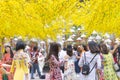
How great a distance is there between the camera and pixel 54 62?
489 inches

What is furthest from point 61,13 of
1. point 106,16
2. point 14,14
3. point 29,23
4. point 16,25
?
point 106,16

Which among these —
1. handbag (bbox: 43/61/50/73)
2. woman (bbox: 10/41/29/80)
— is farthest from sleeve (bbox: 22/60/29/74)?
handbag (bbox: 43/61/50/73)

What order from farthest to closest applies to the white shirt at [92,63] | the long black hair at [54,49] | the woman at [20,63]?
the white shirt at [92,63]
the woman at [20,63]
the long black hair at [54,49]

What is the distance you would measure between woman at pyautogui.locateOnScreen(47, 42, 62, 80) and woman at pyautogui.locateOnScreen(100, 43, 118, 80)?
4.11ft

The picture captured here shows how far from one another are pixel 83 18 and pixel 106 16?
17.1 metres

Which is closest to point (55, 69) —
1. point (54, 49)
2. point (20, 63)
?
point (54, 49)

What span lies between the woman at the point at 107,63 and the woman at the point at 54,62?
4.11 ft

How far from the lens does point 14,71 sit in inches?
497

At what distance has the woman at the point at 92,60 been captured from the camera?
42.9 feet

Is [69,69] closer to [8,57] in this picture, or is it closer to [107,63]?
[107,63]

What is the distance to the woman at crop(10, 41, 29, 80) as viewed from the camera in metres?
12.5

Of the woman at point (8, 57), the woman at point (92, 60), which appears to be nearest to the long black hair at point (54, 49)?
the woman at point (92, 60)

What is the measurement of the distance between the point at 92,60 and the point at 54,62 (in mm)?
1440

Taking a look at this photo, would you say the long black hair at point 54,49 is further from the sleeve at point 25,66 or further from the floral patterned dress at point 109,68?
the floral patterned dress at point 109,68
